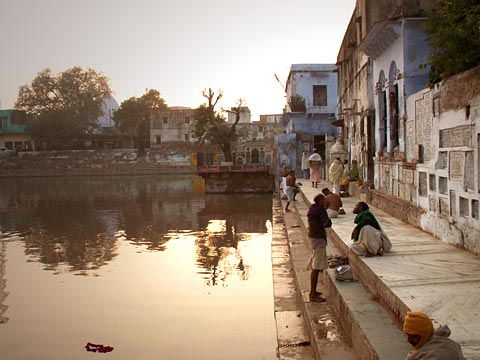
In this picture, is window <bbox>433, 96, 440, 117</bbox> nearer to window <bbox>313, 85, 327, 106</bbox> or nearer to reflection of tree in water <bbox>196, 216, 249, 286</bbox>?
reflection of tree in water <bbox>196, 216, 249, 286</bbox>

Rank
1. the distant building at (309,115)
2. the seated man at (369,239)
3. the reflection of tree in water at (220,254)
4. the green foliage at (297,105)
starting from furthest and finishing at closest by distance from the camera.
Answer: the green foliage at (297,105), the distant building at (309,115), the reflection of tree in water at (220,254), the seated man at (369,239)

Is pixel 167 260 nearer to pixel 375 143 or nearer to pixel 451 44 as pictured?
pixel 375 143

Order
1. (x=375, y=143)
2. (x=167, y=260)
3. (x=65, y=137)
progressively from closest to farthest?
(x=167, y=260) → (x=375, y=143) → (x=65, y=137)

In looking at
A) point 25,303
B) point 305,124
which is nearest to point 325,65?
point 305,124

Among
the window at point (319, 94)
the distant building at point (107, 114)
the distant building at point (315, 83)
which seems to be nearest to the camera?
the distant building at point (315, 83)

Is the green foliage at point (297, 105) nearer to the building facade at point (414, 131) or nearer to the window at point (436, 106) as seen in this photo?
the building facade at point (414, 131)

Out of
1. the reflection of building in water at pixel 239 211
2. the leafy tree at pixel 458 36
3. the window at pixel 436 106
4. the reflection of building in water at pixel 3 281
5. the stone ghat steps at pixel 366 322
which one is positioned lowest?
the reflection of building in water at pixel 3 281

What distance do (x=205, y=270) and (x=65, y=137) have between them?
50.2m

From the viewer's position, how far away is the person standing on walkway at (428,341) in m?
3.04

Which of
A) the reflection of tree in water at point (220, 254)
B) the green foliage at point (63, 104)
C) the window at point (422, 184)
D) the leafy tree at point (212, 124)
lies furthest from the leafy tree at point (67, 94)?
the window at point (422, 184)

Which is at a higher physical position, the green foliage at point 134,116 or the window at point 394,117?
the green foliage at point 134,116

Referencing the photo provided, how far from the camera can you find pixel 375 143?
12.9m

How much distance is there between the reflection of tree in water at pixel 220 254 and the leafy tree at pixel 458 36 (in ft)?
18.0

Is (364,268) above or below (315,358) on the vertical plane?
above
